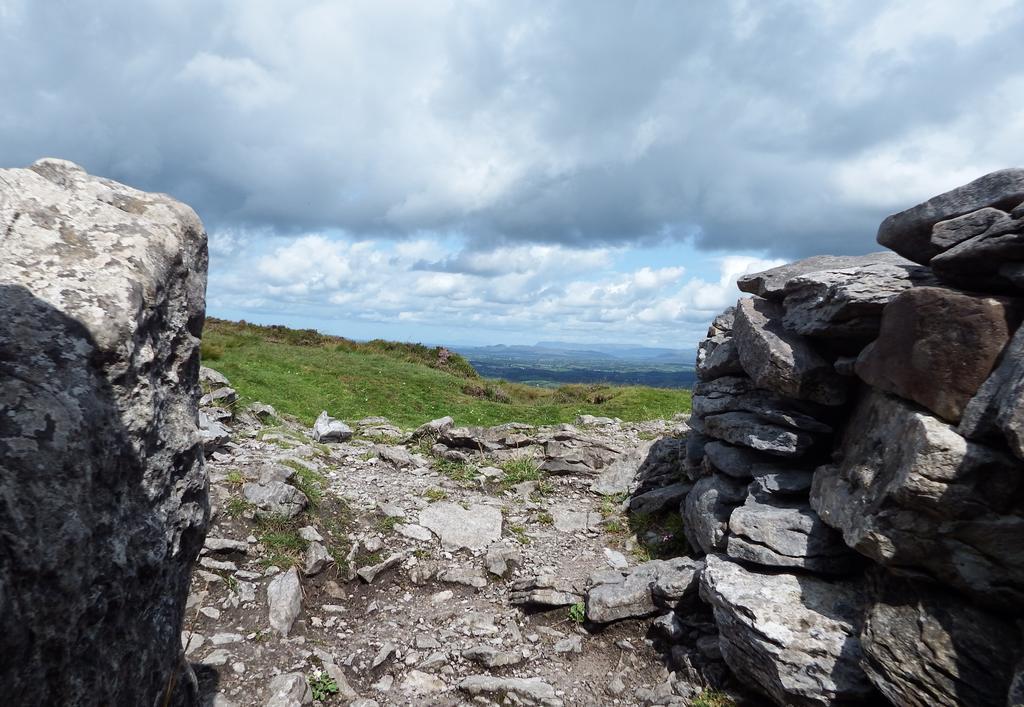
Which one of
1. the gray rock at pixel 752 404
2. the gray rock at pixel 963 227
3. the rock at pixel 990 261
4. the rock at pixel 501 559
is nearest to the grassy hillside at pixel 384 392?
the gray rock at pixel 752 404

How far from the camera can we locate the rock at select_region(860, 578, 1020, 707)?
6484 millimetres

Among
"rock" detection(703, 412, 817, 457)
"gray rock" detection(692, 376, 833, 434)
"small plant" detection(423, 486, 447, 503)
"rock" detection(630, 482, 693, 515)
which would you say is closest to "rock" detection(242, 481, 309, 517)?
"small plant" detection(423, 486, 447, 503)

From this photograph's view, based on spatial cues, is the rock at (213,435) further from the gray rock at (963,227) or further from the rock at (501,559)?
the gray rock at (963,227)

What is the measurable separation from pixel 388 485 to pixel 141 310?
12.1 metres

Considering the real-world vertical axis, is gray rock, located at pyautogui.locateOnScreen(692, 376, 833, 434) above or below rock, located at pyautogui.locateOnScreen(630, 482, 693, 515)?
above

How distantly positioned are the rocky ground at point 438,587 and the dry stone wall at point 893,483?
4.99ft

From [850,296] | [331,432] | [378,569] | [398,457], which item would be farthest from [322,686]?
[331,432]

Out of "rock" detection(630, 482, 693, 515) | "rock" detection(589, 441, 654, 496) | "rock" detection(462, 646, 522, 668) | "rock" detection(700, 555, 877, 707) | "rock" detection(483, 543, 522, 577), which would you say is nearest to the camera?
"rock" detection(700, 555, 877, 707)

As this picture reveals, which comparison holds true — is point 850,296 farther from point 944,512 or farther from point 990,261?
point 944,512

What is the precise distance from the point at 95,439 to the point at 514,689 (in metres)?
7.21

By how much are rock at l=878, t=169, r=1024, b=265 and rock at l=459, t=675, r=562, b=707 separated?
910 cm

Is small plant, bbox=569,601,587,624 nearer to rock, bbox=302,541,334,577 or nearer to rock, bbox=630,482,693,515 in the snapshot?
rock, bbox=630,482,693,515

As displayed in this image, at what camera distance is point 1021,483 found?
6.66 metres

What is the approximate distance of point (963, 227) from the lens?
8.27 m
